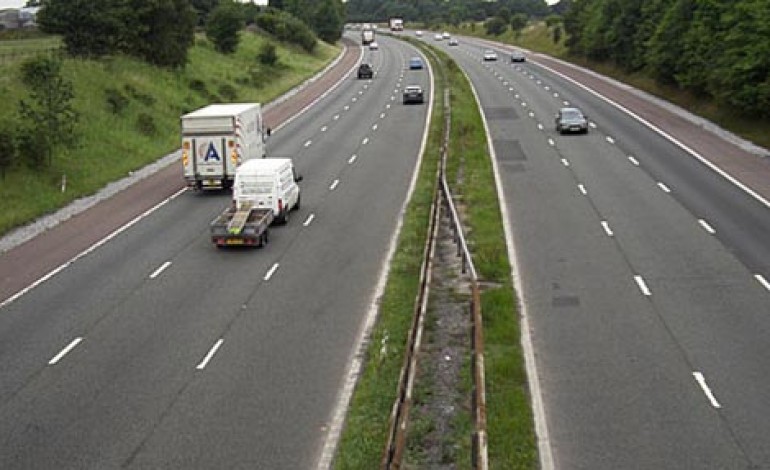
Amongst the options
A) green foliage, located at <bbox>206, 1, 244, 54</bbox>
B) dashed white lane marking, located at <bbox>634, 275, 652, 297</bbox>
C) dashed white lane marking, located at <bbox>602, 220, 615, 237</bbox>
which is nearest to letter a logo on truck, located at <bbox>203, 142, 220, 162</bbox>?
dashed white lane marking, located at <bbox>602, 220, 615, 237</bbox>

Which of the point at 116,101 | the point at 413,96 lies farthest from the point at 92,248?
the point at 413,96

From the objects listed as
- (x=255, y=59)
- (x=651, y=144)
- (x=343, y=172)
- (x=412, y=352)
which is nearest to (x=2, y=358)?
(x=412, y=352)

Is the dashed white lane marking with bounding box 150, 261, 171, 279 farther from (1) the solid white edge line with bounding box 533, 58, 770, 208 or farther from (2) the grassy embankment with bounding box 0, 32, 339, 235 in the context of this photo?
(1) the solid white edge line with bounding box 533, 58, 770, 208

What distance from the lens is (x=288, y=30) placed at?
4579 inches

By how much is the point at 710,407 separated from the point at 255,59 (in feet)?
255

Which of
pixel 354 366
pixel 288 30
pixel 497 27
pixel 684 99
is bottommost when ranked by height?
pixel 497 27

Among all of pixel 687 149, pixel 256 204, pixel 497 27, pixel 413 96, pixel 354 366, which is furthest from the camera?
pixel 497 27

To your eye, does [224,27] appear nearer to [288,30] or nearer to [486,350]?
[288,30]

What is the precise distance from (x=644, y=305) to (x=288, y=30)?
323ft

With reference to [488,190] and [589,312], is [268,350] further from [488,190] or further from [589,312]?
[488,190]

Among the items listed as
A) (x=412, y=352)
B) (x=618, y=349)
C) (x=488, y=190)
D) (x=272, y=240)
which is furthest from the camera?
(x=488, y=190)

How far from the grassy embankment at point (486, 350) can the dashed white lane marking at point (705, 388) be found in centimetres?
309

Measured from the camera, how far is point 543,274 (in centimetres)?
2567

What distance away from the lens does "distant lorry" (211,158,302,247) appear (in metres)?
29.4
